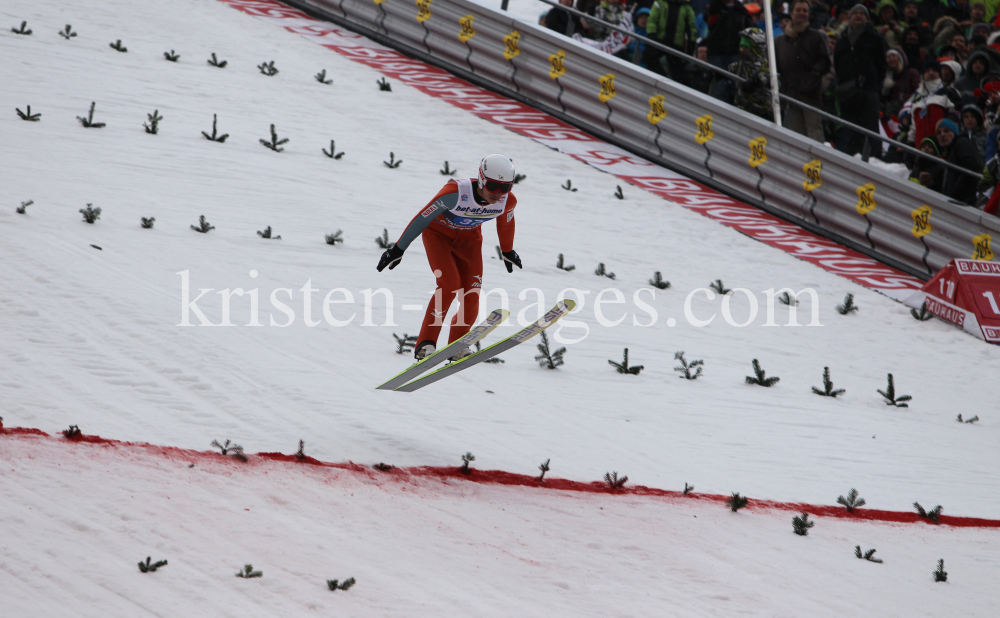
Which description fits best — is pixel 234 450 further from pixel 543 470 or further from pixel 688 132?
pixel 688 132

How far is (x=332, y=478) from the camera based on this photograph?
17.9ft

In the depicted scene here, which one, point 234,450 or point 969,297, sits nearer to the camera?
point 234,450

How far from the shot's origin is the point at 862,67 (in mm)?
12156

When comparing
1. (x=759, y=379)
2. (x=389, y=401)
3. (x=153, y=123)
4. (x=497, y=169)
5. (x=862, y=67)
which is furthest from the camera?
(x=862, y=67)

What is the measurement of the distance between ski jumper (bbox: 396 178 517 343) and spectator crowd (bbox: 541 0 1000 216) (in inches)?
270

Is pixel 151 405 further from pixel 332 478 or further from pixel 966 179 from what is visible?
pixel 966 179

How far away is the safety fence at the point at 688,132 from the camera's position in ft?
37.5

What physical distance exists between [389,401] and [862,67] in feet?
28.5

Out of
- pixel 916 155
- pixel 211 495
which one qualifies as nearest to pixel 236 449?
pixel 211 495

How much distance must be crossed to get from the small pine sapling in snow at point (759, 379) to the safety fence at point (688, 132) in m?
4.50

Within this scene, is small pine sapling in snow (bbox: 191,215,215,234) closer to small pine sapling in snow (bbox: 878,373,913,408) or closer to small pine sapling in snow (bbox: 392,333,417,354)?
small pine sapling in snow (bbox: 392,333,417,354)

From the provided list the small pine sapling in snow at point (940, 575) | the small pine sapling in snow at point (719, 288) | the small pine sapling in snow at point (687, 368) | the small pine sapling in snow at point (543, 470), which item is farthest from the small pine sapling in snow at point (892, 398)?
the small pine sapling in snow at point (543, 470)

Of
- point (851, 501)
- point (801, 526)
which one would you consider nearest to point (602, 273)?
point (851, 501)

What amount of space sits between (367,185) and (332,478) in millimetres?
6370
